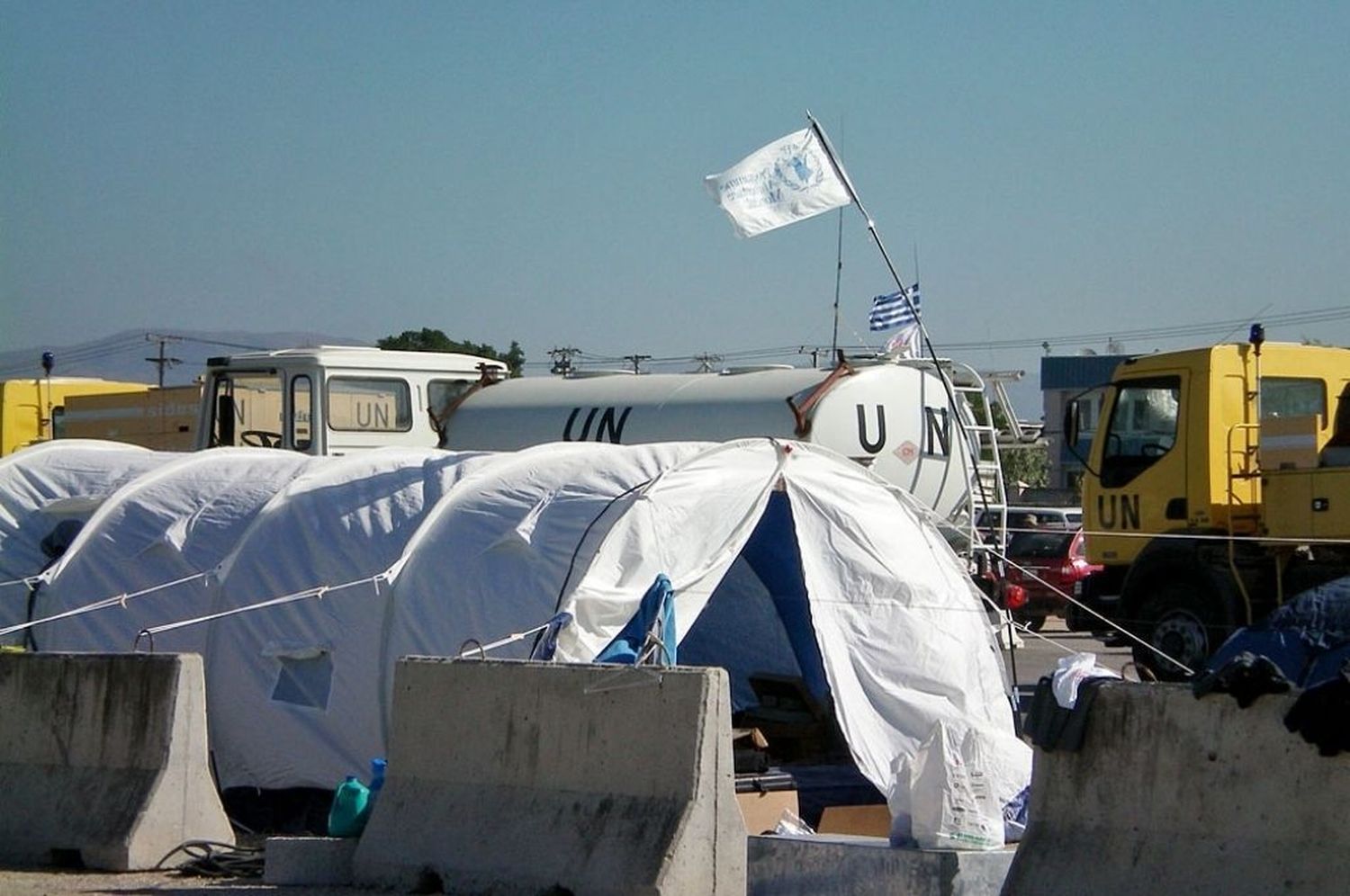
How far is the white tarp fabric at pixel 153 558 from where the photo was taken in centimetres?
1327

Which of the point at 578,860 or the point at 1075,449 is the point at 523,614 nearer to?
the point at 578,860

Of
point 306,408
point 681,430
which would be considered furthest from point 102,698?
point 306,408

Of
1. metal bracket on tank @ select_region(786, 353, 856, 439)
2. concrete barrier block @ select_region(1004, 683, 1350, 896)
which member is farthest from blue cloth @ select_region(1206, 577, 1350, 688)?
metal bracket on tank @ select_region(786, 353, 856, 439)

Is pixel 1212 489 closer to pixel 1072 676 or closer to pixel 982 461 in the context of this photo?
pixel 982 461

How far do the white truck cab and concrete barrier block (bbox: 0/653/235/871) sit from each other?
11317 millimetres

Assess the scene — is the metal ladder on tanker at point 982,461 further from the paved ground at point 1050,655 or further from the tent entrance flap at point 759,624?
the tent entrance flap at point 759,624

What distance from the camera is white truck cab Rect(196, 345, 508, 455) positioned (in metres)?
22.8

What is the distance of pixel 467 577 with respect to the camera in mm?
12070

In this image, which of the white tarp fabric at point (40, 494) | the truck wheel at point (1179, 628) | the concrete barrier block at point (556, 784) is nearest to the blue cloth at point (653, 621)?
the concrete barrier block at point (556, 784)

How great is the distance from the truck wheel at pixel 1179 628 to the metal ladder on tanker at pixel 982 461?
1802mm

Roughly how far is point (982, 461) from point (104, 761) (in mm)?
12629

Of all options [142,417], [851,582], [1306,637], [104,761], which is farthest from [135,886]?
[142,417]

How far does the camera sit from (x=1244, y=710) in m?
7.33

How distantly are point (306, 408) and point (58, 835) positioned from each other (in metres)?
12.4
